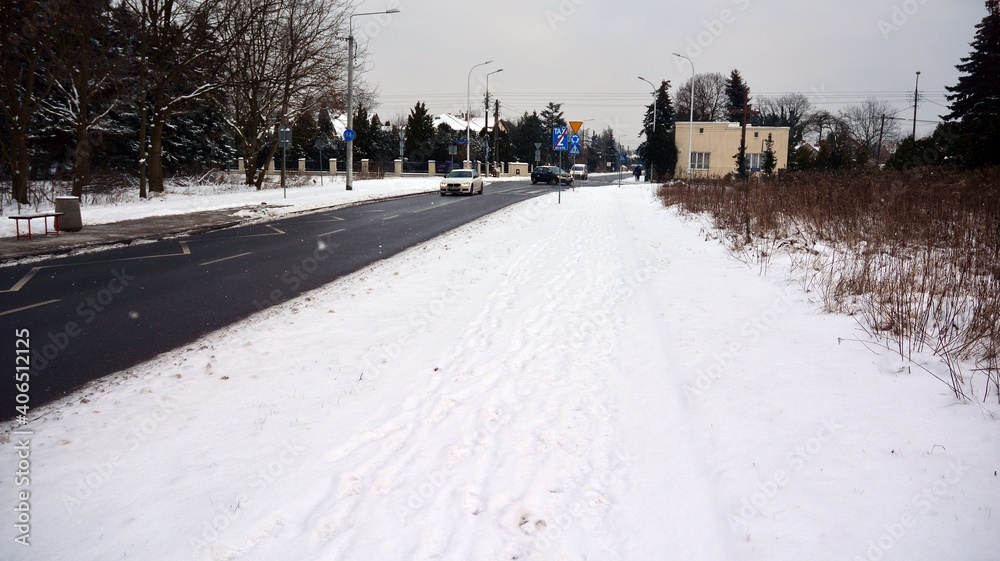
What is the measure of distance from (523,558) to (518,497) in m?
0.49

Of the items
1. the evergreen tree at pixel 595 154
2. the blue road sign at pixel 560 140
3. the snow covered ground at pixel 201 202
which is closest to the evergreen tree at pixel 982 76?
the blue road sign at pixel 560 140

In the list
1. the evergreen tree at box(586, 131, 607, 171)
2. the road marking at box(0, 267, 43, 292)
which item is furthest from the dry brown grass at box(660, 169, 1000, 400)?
the evergreen tree at box(586, 131, 607, 171)

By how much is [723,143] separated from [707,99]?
139 feet

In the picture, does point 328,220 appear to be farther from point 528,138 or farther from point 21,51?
point 528,138

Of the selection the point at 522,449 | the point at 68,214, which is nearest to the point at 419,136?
the point at 68,214

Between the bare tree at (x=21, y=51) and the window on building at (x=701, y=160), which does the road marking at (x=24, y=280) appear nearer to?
the bare tree at (x=21, y=51)

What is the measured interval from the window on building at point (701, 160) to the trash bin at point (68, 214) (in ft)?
184

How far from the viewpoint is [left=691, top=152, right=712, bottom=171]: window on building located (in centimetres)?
6106

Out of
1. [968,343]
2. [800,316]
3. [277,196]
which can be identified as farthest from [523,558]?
[277,196]

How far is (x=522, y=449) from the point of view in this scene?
393 centimetres

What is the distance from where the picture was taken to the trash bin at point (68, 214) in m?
14.8

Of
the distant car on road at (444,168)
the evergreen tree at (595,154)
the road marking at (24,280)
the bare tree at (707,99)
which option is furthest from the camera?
the evergreen tree at (595,154)

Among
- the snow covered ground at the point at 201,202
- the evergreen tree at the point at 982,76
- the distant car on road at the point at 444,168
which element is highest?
the evergreen tree at the point at 982,76

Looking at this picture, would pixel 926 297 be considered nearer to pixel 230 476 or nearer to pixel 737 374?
pixel 737 374
